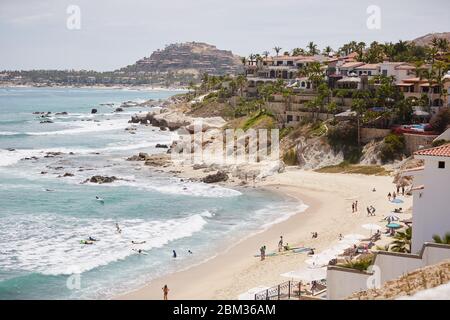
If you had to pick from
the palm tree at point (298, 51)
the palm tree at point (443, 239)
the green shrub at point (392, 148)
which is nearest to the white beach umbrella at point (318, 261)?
the palm tree at point (443, 239)

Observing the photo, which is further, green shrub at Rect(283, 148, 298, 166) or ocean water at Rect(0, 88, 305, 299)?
green shrub at Rect(283, 148, 298, 166)

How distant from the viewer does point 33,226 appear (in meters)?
39.6

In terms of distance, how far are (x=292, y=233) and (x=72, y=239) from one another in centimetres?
1290

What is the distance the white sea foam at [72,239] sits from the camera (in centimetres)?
3184

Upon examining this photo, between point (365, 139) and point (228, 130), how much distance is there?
65.5 ft

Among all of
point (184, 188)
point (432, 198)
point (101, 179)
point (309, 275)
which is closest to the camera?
point (432, 198)

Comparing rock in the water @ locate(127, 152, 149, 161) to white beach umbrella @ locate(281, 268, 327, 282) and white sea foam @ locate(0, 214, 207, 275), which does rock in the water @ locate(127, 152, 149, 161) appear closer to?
white sea foam @ locate(0, 214, 207, 275)

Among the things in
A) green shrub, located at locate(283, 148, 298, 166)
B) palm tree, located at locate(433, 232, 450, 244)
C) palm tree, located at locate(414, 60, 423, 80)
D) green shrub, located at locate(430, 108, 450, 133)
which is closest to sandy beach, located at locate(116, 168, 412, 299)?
green shrub, located at locate(283, 148, 298, 166)

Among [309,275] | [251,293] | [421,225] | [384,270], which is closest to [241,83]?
[309,275]

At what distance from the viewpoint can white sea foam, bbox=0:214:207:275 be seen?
31.8 metres

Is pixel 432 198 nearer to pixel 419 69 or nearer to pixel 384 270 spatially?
pixel 384 270

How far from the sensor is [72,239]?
36312mm

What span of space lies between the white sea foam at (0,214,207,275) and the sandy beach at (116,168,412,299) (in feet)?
14.2
